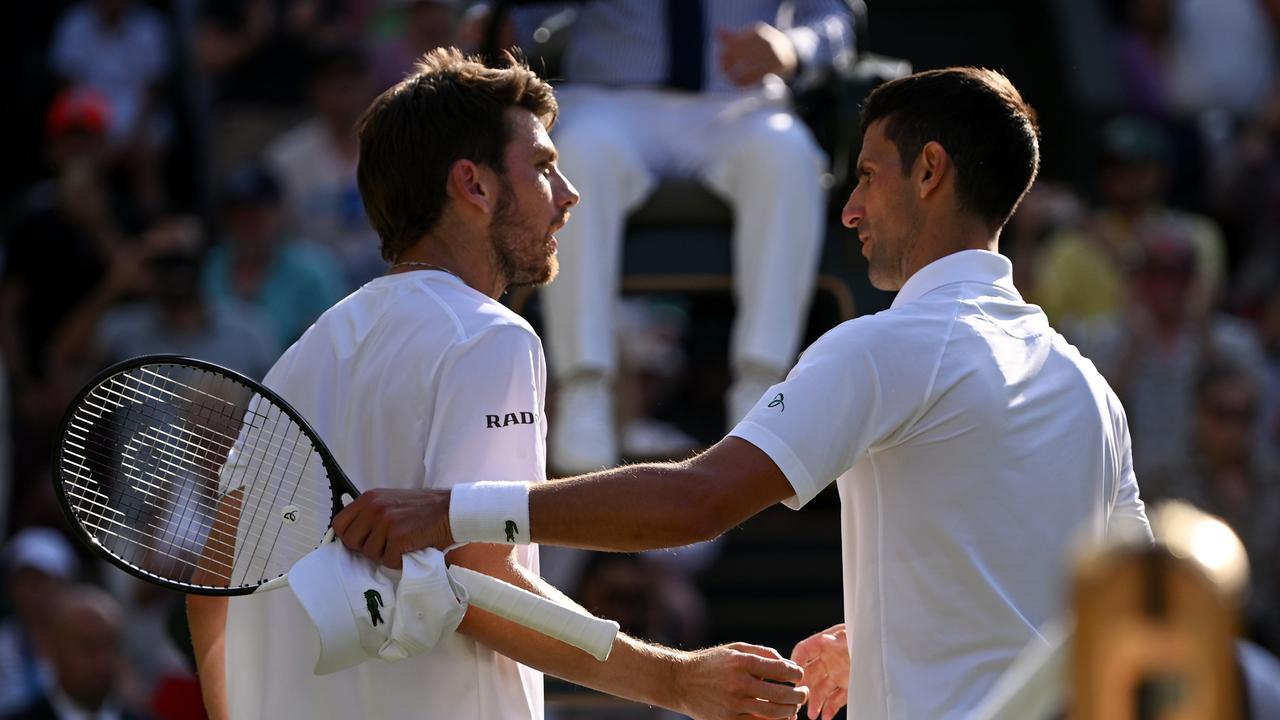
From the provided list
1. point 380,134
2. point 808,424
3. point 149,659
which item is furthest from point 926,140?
point 149,659

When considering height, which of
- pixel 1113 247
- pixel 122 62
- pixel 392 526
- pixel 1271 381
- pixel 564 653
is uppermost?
pixel 392 526

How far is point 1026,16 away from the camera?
9.40 m

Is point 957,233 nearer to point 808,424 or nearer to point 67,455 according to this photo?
point 808,424

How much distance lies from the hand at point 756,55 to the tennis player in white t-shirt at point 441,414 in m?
2.07

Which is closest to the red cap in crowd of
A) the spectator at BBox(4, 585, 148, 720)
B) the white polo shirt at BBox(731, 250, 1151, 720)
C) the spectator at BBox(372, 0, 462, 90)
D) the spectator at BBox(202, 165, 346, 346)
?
the spectator at BBox(202, 165, 346, 346)

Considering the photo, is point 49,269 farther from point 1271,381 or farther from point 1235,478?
point 1271,381

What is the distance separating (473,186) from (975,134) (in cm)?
77

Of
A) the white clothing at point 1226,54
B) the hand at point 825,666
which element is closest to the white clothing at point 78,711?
the hand at point 825,666

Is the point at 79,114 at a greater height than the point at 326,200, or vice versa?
the point at 79,114

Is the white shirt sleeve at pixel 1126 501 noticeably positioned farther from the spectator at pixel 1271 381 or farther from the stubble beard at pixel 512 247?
the spectator at pixel 1271 381

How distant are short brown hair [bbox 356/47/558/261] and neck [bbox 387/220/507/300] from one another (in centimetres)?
2

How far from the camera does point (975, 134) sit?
280cm

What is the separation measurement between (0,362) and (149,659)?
1.46 m

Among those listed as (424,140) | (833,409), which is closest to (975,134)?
(833,409)
